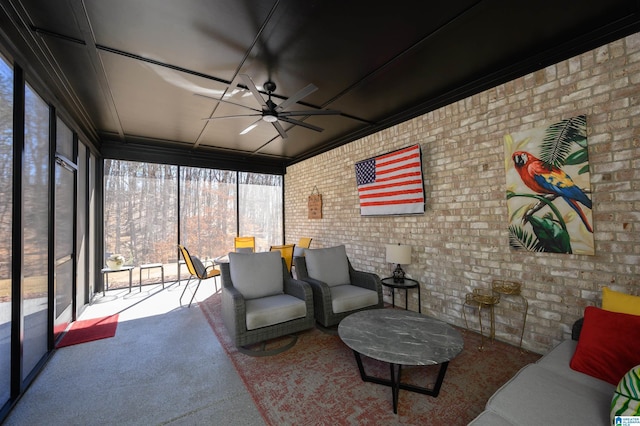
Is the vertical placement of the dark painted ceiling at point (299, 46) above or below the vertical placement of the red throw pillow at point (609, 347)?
above

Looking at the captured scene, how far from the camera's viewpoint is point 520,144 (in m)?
2.86

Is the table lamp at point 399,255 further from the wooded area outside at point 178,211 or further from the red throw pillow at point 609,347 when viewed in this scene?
the wooded area outside at point 178,211

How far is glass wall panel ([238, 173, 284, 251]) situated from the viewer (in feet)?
23.0

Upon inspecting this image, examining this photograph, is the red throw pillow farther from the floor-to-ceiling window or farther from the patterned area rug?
the floor-to-ceiling window

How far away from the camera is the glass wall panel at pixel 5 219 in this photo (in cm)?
194

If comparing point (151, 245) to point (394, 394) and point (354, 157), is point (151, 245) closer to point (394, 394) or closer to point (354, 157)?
point (354, 157)

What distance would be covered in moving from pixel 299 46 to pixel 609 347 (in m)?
3.28

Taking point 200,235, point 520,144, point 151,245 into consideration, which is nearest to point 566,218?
point 520,144

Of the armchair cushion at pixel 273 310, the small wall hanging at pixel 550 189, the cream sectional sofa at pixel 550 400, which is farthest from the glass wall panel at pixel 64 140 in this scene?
the small wall hanging at pixel 550 189

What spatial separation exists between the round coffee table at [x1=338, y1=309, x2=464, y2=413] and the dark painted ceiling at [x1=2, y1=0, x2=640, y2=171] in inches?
104

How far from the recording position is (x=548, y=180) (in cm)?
267

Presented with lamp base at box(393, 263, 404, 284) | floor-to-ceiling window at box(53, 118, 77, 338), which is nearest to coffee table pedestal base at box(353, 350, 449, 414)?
lamp base at box(393, 263, 404, 284)

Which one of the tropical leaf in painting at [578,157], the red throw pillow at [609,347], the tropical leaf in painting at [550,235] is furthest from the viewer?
the tropical leaf in painting at [550,235]

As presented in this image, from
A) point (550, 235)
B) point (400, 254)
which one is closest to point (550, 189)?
point (550, 235)
